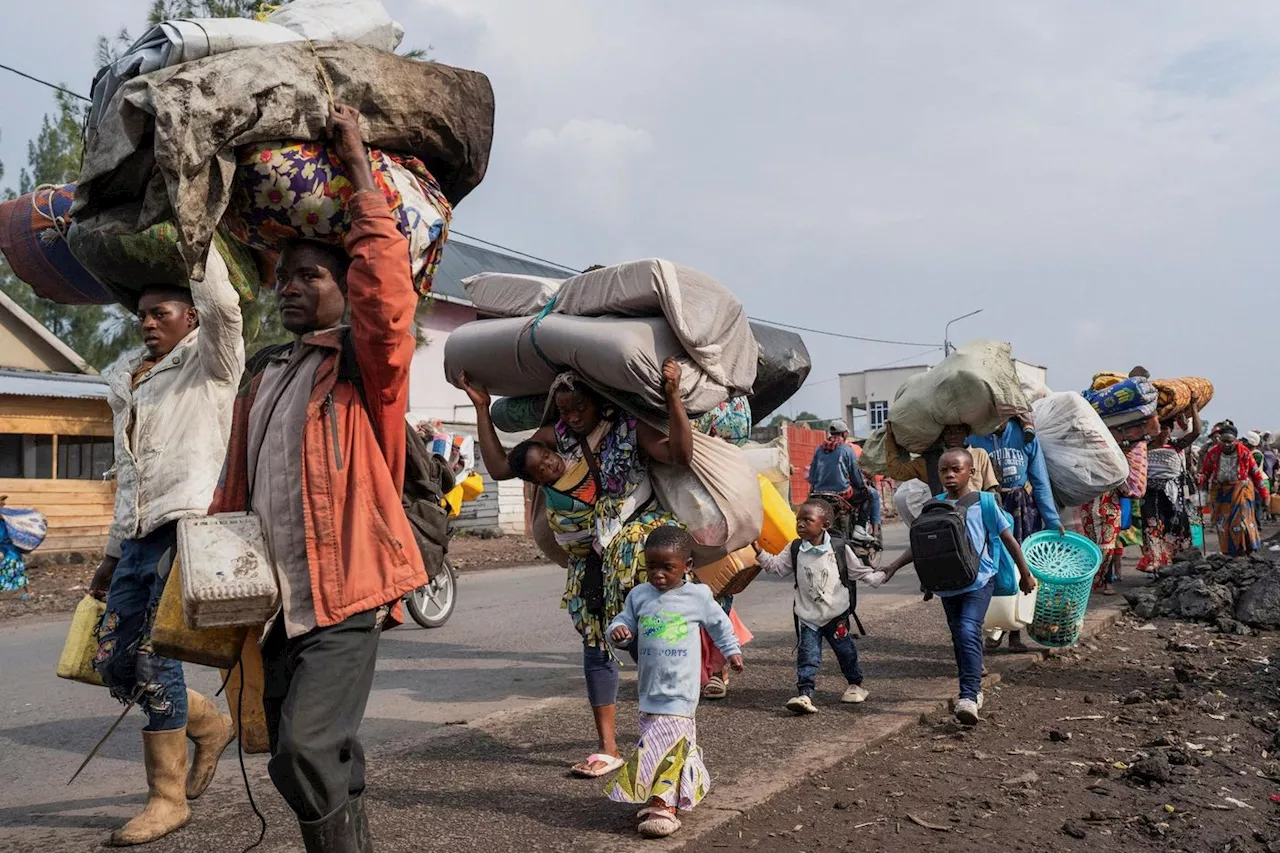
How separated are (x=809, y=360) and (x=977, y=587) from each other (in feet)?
5.70

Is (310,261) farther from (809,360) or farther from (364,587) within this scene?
(809,360)

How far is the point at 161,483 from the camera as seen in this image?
4055mm

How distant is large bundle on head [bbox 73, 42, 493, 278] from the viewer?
2.65m

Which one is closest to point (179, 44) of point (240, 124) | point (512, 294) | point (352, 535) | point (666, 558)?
point (240, 124)

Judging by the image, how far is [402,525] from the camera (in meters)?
2.97

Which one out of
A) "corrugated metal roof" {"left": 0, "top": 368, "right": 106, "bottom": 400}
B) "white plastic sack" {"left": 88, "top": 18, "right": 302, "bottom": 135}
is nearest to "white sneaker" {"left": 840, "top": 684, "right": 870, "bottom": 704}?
"white plastic sack" {"left": 88, "top": 18, "right": 302, "bottom": 135}

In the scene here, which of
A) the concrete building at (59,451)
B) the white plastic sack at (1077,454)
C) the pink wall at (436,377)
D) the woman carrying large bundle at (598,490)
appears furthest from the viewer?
the pink wall at (436,377)

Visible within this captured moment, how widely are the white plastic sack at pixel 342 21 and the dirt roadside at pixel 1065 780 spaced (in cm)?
285

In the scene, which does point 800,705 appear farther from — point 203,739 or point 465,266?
point 465,266

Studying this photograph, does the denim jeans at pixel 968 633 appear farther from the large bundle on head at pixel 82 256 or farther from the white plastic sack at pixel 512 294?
the large bundle on head at pixel 82 256

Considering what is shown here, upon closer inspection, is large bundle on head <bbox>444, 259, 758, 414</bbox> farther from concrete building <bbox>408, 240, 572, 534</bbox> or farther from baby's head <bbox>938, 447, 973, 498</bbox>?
concrete building <bbox>408, 240, 572, 534</bbox>

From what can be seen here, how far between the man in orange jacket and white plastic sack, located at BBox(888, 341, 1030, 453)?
17.9 feet

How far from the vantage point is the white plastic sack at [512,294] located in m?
5.56

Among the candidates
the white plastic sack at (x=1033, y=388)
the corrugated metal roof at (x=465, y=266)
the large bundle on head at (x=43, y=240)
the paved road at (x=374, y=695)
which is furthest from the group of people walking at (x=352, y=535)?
the corrugated metal roof at (x=465, y=266)
